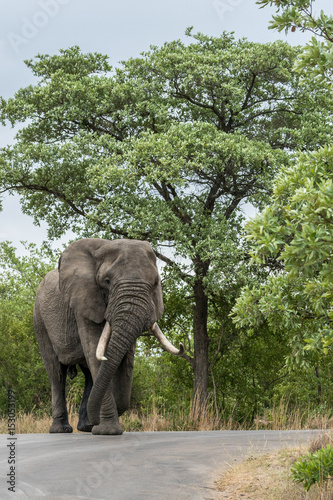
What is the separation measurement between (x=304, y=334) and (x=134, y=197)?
38.0 ft

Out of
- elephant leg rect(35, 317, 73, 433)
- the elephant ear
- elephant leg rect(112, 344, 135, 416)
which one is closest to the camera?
elephant leg rect(112, 344, 135, 416)

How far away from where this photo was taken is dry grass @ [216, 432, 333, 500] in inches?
235

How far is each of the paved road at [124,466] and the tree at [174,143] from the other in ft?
29.1

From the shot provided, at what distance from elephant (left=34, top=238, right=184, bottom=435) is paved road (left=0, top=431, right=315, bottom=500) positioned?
90 cm

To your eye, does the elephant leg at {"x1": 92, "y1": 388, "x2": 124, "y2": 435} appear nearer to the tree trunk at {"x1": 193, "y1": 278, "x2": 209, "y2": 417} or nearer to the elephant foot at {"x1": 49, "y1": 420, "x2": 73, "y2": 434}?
the elephant foot at {"x1": 49, "y1": 420, "x2": 73, "y2": 434}

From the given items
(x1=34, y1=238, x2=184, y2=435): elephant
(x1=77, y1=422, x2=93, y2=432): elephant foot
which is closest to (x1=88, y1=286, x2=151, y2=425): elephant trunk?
(x1=34, y1=238, x2=184, y2=435): elephant

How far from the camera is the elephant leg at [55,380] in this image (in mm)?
12312

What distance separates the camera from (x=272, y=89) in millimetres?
21031

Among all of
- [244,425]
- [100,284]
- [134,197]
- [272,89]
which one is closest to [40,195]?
[134,197]

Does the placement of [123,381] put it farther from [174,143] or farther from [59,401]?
[174,143]

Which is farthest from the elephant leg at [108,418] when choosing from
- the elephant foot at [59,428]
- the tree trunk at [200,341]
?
the tree trunk at [200,341]

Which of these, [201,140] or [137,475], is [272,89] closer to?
[201,140]

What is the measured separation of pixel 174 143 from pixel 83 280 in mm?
7896

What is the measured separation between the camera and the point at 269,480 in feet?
21.7
